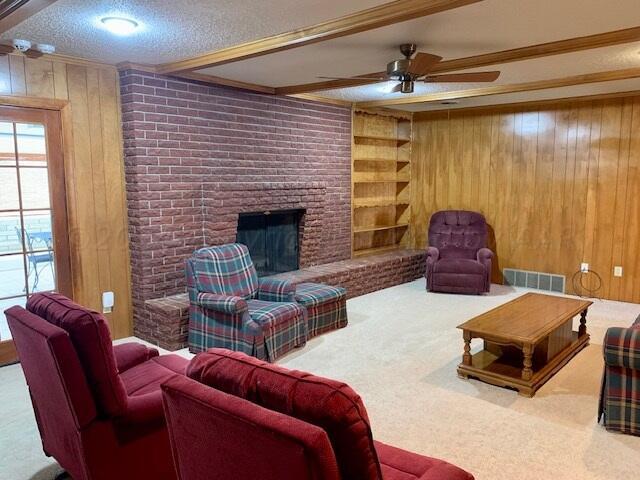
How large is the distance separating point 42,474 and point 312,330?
2342mm

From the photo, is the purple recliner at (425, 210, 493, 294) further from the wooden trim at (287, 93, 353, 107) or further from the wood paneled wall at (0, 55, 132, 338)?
the wood paneled wall at (0, 55, 132, 338)

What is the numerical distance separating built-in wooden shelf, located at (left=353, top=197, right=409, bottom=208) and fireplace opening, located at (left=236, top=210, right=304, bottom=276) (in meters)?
1.13

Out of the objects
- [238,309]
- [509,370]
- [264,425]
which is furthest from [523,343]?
[264,425]

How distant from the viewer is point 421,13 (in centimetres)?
256

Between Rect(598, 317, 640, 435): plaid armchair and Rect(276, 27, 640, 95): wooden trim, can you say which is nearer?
Rect(598, 317, 640, 435): plaid armchair

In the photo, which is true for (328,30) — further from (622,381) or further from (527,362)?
(622,381)

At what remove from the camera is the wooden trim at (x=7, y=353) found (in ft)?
12.3

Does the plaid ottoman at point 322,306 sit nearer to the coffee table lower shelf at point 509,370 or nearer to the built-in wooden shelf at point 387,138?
the coffee table lower shelf at point 509,370

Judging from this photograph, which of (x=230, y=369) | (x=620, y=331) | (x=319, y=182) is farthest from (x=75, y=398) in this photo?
(x=319, y=182)

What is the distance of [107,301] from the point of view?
167 inches

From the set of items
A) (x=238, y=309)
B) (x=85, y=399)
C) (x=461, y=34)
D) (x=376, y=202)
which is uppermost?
(x=461, y=34)

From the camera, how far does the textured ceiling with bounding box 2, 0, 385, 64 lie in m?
2.62

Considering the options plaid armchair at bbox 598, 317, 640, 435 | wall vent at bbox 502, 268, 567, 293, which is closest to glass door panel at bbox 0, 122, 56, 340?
plaid armchair at bbox 598, 317, 640, 435

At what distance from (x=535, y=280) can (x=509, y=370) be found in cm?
316
